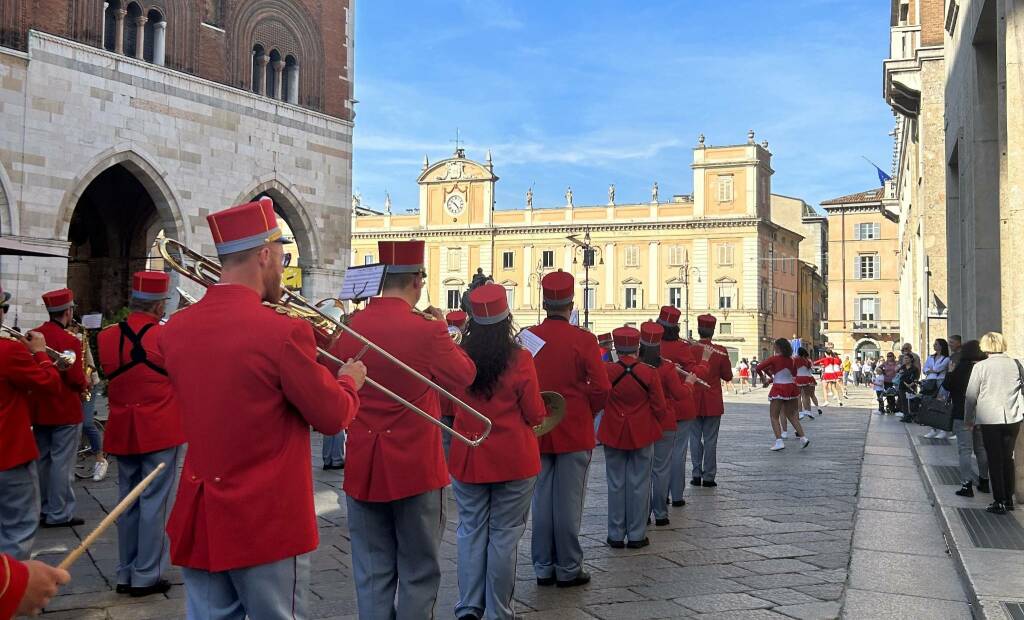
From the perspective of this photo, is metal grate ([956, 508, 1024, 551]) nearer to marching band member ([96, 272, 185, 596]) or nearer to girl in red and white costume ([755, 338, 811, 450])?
girl in red and white costume ([755, 338, 811, 450])

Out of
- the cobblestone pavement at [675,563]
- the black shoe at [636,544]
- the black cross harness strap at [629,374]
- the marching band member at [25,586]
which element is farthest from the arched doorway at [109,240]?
the marching band member at [25,586]

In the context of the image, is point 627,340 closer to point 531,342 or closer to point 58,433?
point 531,342

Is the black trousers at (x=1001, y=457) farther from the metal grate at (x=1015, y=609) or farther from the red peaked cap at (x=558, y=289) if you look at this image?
the red peaked cap at (x=558, y=289)

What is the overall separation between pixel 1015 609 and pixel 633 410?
2.67m

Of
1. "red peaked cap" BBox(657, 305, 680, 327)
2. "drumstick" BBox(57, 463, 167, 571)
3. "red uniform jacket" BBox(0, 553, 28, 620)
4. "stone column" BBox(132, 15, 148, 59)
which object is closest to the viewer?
"red uniform jacket" BBox(0, 553, 28, 620)

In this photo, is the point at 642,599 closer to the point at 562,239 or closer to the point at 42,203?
the point at 42,203

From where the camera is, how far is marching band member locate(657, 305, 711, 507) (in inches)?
328

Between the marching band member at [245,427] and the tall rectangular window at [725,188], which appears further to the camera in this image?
the tall rectangular window at [725,188]

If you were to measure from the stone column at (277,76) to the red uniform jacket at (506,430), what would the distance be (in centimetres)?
1860

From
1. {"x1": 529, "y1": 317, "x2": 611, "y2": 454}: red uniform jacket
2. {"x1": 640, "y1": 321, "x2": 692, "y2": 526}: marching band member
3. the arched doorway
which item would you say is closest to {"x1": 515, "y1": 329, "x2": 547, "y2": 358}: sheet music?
{"x1": 529, "y1": 317, "x2": 611, "y2": 454}: red uniform jacket

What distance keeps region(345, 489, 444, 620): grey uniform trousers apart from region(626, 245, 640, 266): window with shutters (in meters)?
66.9

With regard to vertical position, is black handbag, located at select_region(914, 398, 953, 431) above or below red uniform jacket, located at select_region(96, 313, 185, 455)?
below

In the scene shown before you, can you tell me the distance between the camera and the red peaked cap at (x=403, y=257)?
4.17m

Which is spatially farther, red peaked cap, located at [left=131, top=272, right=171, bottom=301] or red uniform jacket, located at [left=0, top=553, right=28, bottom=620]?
red peaked cap, located at [left=131, top=272, right=171, bottom=301]
